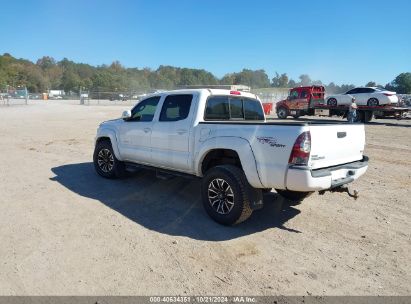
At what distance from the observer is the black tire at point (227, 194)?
4727 mm

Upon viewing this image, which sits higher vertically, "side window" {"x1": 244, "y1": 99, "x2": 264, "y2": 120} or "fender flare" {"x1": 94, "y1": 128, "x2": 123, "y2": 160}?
"side window" {"x1": 244, "y1": 99, "x2": 264, "y2": 120}

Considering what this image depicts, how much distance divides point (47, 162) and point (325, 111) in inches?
827

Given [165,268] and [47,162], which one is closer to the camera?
[165,268]

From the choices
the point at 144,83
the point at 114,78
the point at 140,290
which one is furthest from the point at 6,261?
the point at 144,83

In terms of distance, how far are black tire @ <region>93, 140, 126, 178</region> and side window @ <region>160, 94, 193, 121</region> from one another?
5.62ft

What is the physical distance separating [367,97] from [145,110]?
20.7 meters

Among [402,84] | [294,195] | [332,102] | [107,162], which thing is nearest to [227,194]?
[294,195]

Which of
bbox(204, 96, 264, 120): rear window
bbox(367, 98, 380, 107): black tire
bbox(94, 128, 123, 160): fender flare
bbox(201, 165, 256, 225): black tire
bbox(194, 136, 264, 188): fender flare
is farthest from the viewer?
bbox(367, 98, 380, 107): black tire

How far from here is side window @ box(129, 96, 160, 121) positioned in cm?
643

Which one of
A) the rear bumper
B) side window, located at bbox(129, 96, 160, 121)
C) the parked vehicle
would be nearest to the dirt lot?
the rear bumper

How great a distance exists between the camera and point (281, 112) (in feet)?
90.6

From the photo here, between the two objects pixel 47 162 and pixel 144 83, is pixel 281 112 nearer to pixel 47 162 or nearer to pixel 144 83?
pixel 47 162

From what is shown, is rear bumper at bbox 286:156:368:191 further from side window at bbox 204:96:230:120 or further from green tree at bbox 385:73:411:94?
green tree at bbox 385:73:411:94

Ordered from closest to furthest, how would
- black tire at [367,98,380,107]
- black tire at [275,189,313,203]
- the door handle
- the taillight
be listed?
the taillight → the door handle → black tire at [275,189,313,203] → black tire at [367,98,380,107]
